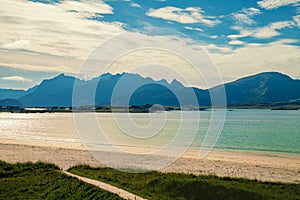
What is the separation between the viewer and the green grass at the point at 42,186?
794 inches

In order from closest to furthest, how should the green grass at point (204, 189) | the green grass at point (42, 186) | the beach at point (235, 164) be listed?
the green grass at point (42, 186), the green grass at point (204, 189), the beach at point (235, 164)

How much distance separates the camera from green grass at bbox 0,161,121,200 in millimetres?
20156

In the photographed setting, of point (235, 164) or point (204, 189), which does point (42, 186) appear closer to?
point (204, 189)

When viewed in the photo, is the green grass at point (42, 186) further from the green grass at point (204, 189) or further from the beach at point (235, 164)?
the beach at point (235, 164)

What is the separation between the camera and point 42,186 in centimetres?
Answer: 2269

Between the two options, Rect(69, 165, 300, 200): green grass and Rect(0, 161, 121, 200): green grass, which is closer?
Rect(0, 161, 121, 200): green grass

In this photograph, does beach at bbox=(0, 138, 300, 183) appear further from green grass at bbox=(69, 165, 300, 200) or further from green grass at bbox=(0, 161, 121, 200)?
green grass at bbox=(0, 161, 121, 200)

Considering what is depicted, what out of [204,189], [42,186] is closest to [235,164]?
[204,189]

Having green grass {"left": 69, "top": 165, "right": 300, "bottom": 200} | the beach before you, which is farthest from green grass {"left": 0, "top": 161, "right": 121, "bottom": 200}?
the beach

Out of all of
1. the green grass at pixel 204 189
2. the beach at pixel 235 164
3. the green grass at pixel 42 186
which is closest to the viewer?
the green grass at pixel 42 186

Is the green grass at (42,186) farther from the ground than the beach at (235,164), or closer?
farther from the ground

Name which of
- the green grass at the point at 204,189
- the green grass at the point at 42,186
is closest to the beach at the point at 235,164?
the green grass at the point at 204,189

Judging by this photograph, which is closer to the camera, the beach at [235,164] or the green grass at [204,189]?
the green grass at [204,189]

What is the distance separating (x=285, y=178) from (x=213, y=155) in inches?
753
